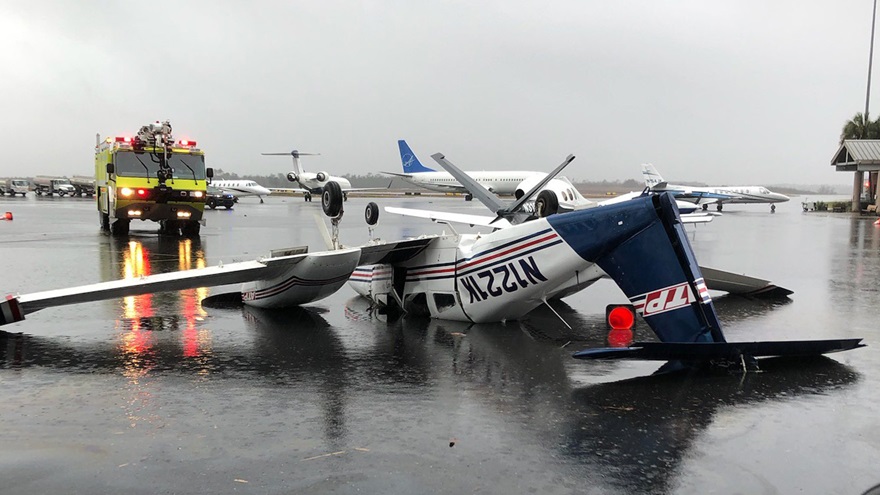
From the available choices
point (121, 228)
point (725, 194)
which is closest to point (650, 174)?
point (725, 194)

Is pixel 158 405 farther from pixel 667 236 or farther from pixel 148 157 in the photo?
pixel 148 157

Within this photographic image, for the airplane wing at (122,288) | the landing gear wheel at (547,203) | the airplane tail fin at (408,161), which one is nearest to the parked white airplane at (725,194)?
the airplane tail fin at (408,161)

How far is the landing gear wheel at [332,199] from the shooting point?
32.8ft

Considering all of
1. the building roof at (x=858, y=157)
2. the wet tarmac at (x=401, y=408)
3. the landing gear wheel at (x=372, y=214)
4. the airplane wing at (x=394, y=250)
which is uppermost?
the building roof at (x=858, y=157)

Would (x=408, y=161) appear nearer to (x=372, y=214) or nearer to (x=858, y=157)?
(x=858, y=157)

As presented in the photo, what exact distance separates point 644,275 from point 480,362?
2.06 m

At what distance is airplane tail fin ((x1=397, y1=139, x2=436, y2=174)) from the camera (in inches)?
2803

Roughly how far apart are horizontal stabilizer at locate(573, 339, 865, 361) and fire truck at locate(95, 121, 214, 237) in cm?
1822

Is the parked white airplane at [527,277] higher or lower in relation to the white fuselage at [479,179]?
lower

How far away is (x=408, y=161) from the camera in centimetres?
7156

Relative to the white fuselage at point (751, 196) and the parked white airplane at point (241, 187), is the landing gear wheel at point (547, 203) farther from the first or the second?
the parked white airplane at point (241, 187)

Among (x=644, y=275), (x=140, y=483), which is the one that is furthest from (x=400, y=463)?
(x=644, y=275)

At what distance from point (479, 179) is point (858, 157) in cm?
3485

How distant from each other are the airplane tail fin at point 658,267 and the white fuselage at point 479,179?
58.7m
